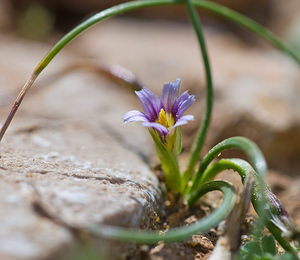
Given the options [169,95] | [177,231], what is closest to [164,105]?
[169,95]

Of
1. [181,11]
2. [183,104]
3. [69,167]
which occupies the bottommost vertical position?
[69,167]

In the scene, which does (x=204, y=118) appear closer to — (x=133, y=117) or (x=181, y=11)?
(x=133, y=117)

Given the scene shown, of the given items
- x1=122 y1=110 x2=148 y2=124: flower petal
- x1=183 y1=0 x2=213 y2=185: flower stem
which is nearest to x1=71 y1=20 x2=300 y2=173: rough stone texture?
x1=183 y1=0 x2=213 y2=185: flower stem

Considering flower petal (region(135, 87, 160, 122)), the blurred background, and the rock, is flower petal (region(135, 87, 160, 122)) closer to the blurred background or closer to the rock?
the blurred background

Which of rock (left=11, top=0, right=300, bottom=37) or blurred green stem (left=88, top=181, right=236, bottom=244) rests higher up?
rock (left=11, top=0, right=300, bottom=37)

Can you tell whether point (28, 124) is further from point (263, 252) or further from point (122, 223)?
point (263, 252)

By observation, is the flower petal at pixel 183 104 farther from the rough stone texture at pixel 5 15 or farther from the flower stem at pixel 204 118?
the rough stone texture at pixel 5 15

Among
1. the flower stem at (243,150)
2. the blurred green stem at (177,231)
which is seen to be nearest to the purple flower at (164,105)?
the flower stem at (243,150)
